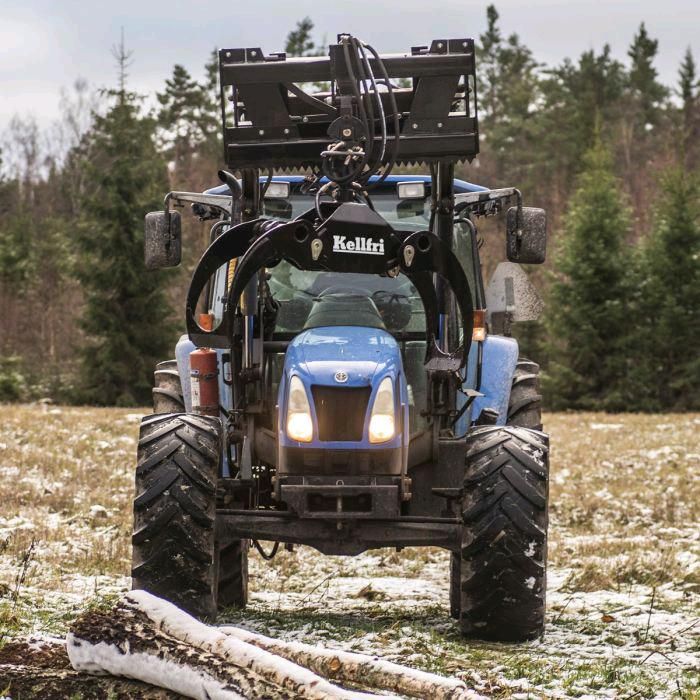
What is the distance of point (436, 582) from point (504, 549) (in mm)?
2666

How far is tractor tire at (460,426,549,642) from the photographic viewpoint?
591 centimetres

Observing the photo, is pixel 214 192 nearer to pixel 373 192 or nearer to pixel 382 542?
pixel 373 192

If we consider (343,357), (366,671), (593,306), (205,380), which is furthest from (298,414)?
(593,306)

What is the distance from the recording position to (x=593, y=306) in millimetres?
36906

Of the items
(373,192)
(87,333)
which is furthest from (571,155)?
(373,192)

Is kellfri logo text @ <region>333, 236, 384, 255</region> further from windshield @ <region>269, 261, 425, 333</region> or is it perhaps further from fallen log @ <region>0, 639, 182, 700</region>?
fallen log @ <region>0, 639, 182, 700</region>

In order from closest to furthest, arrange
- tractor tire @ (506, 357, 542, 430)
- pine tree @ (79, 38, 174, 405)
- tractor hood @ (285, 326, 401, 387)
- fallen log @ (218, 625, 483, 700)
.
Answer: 1. fallen log @ (218, 625, 483, 700)
2. tractor hood @ (285, 326, 401, 387)
3. tractor tire @ (506, 357, 542, 430)
4. pine tree @ (79, 38, 174, 405)

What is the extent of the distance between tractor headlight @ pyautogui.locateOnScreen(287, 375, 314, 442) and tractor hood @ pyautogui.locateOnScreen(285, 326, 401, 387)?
2.4 inches

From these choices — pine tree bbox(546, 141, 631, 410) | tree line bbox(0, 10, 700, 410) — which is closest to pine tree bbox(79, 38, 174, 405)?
tree line bbox(0, 10, 700, 410)

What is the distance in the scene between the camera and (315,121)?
6410mm

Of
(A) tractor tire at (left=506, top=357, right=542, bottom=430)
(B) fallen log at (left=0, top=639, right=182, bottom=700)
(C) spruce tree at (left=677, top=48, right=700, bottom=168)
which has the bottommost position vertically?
(B) fallen log at (left=0, top=639, right=182, bottom=700)

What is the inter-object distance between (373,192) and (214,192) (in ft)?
3.12

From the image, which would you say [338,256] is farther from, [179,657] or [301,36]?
[301,36]

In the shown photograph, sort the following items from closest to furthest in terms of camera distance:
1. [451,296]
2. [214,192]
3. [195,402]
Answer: [451,296] < [195,402] < [214,192]
